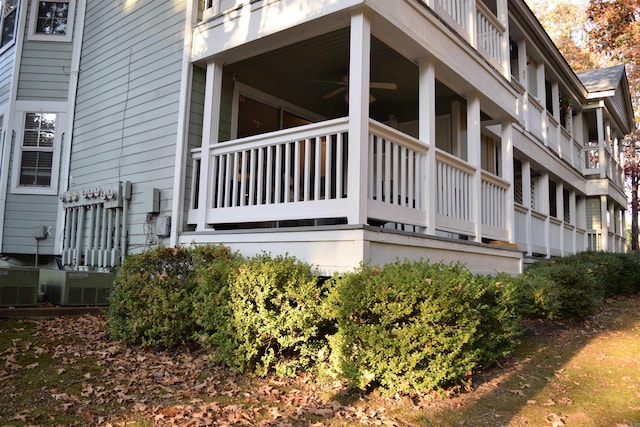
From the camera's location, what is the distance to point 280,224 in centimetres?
832

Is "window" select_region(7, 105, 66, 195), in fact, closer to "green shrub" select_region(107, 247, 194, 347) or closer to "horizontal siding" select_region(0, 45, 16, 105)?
"horizontal siding" select_region(0, 45, 16, 105)

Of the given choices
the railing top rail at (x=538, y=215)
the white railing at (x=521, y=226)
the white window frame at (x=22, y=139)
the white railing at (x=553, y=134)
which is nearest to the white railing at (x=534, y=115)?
the white railing at (x=553, y=134)

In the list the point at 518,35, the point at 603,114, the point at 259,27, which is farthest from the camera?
the point at 603,114

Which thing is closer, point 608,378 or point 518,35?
point 608,378

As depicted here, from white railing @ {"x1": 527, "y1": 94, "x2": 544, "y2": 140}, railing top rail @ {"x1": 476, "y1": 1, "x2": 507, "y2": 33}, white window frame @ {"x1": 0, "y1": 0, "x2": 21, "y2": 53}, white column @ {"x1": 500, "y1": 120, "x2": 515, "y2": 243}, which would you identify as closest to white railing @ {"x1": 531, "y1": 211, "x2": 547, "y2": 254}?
white railing @ {"x1": 527, "y1": 94, "x2": 544, "y2": 140}

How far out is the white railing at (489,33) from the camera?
809 cm

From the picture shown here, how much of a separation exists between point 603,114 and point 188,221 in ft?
56.6

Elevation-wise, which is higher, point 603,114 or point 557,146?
point 603,114

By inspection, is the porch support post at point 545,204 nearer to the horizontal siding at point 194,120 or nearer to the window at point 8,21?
the horizontal siding at point 194,120

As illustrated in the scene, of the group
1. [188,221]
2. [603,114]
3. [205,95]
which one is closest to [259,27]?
[205,95]

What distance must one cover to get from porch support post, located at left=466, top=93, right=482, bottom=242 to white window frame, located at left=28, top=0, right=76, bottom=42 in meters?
7.74

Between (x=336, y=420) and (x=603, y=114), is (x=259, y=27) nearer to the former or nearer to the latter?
(x=336, y=420)

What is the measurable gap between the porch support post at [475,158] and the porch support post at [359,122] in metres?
2.86

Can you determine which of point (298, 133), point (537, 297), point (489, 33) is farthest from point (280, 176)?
point (489, 33)
